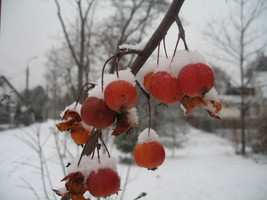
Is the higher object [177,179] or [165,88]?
[165,88]

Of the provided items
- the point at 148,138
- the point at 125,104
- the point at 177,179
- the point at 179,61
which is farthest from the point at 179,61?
the point at 177,179

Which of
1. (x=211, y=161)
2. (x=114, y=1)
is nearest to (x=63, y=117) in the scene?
(x=114, y=1)

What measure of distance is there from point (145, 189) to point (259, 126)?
19.2ft

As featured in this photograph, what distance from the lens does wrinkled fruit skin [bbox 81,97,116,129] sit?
57cm

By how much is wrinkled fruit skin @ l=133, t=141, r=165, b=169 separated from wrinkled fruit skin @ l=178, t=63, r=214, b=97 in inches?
10.5

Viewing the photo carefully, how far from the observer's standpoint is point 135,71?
0.66 meters

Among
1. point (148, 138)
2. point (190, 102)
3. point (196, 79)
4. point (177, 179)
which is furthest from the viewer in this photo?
point (177, 179)

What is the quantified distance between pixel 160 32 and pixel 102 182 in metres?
0.50

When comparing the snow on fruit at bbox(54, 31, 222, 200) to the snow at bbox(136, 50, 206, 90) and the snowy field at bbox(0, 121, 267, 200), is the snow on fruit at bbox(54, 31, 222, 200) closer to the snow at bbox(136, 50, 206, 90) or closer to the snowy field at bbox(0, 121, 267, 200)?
the snow at bbox(136, 50, 206, 90)

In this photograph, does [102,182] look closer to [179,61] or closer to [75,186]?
[75,186]

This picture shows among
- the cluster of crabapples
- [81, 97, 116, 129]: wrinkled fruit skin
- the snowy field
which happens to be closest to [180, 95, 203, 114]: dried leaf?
the cluster of crabapples

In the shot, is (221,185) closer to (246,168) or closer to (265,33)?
(246,168)

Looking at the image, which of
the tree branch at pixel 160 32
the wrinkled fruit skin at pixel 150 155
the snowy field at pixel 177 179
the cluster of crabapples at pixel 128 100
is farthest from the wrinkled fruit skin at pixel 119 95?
the snowy field at pixel 177 179

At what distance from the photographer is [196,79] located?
1.77 feet
